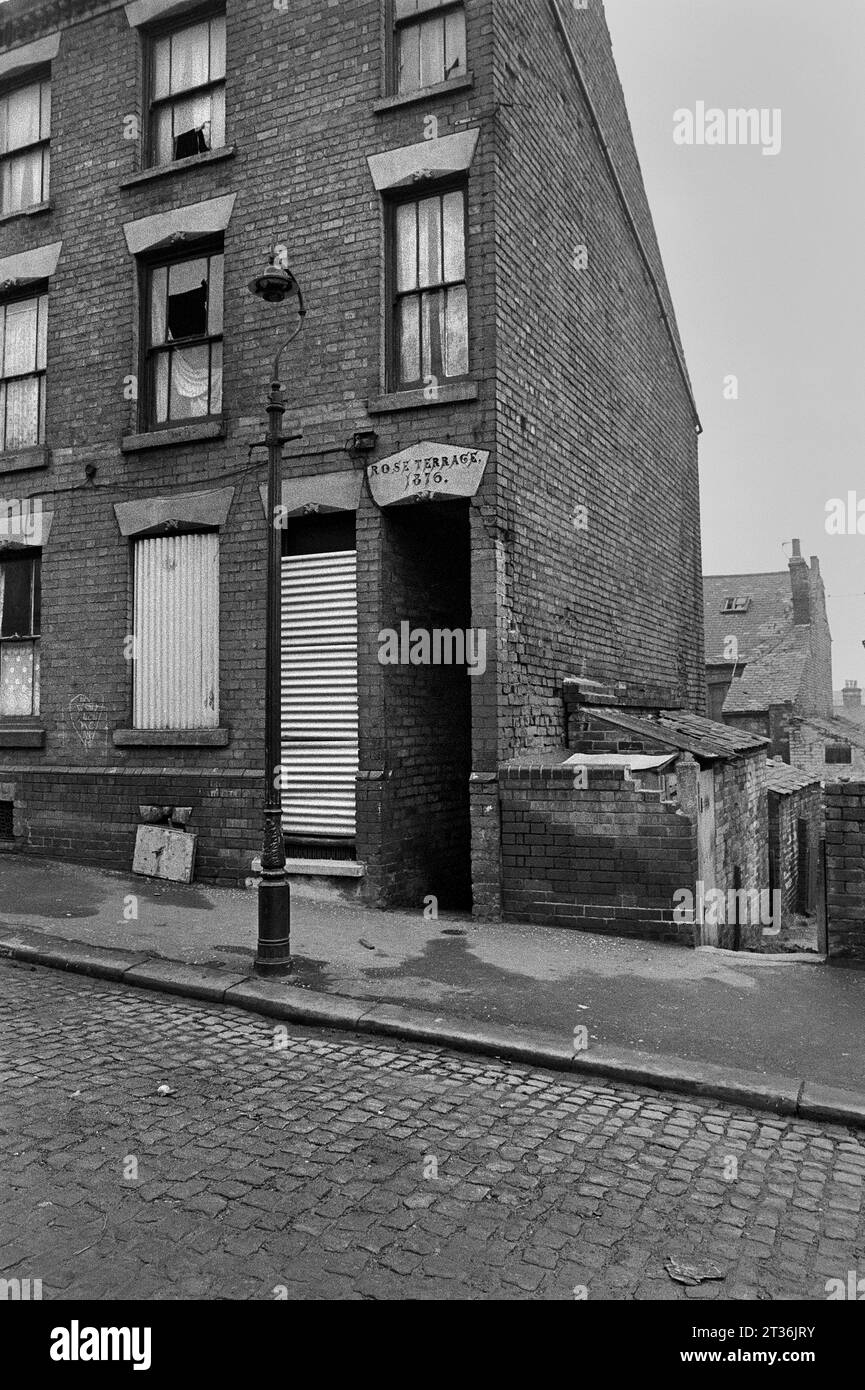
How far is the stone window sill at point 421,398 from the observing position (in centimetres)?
880

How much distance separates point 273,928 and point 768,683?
25005 millimetres

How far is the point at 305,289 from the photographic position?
31.6 ft

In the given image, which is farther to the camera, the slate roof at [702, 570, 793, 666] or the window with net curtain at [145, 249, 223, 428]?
the slate roof at [702, 570, 793, 666]

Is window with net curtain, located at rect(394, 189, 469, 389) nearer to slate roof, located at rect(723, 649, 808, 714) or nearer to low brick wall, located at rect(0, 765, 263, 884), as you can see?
low brick wall, located at rect(0, 765, 263, 884)

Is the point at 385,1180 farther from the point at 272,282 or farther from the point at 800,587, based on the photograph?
the point at 800,587

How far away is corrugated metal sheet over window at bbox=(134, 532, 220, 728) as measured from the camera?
33.3 feet

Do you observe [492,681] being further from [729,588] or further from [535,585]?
[729,588]

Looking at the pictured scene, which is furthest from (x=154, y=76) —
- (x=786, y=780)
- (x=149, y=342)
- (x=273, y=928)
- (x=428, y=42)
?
(x=786, y=780)

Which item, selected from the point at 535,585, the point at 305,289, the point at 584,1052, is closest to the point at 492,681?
the point at 535,585

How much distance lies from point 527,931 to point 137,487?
6.57 metres

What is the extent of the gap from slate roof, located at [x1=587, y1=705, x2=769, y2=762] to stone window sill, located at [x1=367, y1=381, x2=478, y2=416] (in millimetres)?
3537

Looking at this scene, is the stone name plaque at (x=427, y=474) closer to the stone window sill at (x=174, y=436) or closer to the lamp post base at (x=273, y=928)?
the stone window sill at (x=174, y=436)

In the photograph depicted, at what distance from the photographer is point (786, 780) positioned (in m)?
17.0

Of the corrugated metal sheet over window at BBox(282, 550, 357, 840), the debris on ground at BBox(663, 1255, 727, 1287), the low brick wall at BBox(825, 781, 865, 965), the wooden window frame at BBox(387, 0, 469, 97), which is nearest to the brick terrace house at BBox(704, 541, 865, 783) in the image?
the low brick wall at BBox(825, 781, 865, 965)
